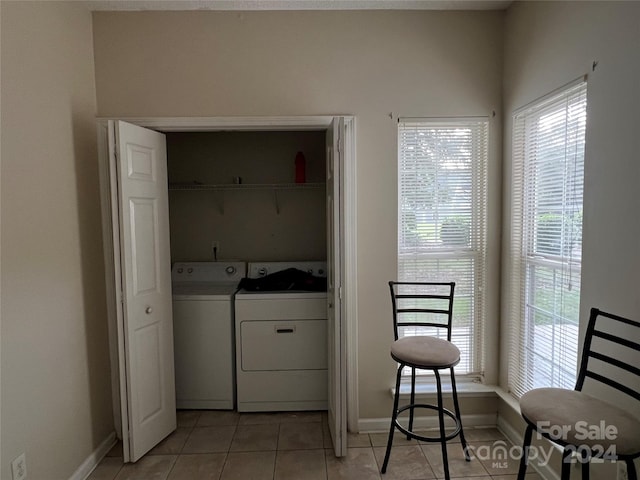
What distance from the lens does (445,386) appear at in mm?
2406

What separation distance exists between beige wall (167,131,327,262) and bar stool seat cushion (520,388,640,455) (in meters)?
2.14

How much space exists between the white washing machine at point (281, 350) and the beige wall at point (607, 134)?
64.3 inches

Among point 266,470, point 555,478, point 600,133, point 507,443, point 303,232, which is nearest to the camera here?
point 600,133

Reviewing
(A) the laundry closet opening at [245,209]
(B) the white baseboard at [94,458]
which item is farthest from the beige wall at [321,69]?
(B) the white baseboard at [94,458]

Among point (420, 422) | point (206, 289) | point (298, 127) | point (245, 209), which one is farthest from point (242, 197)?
point (420, 422)

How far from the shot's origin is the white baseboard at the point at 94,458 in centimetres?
196

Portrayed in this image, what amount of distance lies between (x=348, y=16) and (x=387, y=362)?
7.25 ft

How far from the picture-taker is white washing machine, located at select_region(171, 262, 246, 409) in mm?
2637

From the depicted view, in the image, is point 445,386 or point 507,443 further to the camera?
point 445,386

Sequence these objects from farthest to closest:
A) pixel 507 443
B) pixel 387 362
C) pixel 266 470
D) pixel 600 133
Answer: pixel 387 362 < pixel 507 443 < pixel 266 470 < pixel 600 133

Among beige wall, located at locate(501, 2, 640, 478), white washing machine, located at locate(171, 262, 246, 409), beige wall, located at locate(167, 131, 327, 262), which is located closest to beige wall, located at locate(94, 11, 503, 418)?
beige wall, located at locate(501, 2, 640, 478)

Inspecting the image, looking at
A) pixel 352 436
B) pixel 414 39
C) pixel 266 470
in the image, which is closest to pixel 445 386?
pixel 352 436

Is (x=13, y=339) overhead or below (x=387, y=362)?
overhead

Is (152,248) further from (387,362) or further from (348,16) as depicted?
(348,16)
